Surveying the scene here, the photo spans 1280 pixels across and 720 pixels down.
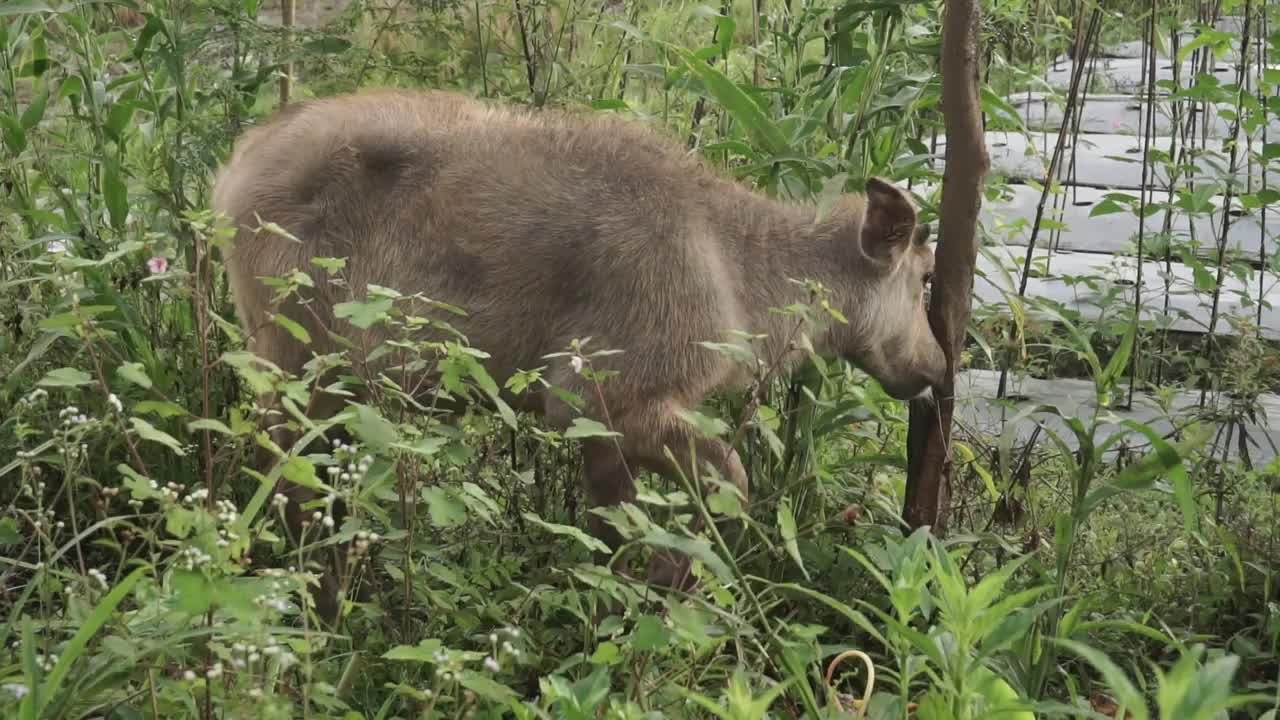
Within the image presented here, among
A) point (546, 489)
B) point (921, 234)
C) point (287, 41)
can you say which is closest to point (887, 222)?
point (921, 234)

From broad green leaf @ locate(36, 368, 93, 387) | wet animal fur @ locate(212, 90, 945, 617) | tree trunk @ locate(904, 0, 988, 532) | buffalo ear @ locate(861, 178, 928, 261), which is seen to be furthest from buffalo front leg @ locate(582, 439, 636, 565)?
broad green leaf @ locate(36, 368, 93, 387)

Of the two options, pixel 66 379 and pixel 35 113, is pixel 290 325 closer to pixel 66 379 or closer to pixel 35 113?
pixel 66 379

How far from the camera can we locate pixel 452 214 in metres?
3.57

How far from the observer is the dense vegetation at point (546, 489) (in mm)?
2326

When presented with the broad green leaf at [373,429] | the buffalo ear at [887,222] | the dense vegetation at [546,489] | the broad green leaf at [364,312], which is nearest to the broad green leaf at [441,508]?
the dense vegetation at [546,489]

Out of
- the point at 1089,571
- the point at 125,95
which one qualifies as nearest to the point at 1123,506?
the point at 1089,571

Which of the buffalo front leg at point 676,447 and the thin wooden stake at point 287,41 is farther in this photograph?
the thin wooden stake at point 287,41

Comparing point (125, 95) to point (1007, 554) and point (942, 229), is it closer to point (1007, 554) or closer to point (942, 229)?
point (942, 229)

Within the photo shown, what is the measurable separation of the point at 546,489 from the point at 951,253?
148 cm

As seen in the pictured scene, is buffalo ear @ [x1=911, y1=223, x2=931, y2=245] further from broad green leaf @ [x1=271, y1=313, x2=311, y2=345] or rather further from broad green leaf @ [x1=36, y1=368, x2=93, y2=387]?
broad green leaf @ [x1=36, y1=368, x2=93, y2=387]

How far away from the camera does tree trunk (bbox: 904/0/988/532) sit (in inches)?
128

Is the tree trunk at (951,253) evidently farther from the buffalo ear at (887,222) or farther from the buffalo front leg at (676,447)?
the buffalo front leg at (676,447)

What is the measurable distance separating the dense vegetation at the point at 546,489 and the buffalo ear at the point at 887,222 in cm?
18

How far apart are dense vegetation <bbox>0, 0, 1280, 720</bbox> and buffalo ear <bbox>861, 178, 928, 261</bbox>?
18 centimetres
